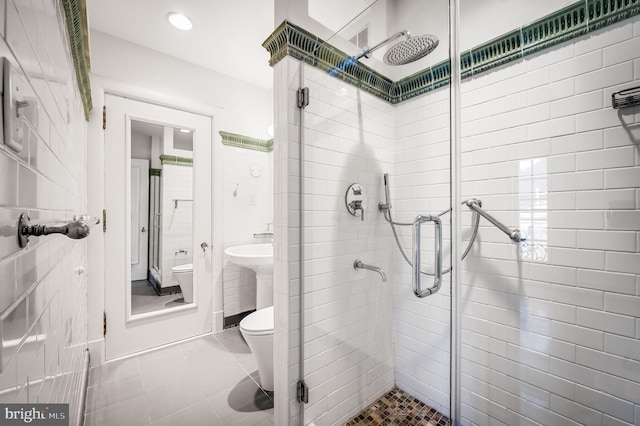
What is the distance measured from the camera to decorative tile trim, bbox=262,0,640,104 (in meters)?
1.09

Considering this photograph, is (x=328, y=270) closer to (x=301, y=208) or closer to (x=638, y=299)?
(x=301, y=208)

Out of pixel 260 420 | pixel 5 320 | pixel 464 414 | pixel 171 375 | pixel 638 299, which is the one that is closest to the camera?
pixel 5 320

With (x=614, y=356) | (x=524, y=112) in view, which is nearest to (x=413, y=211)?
(x=524, y=112)

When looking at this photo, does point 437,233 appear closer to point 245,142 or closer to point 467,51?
point 467,51

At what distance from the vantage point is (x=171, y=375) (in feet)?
6.22

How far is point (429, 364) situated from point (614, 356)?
747 millimetres

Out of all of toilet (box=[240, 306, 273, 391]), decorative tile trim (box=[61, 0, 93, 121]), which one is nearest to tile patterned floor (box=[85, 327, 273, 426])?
toilet (box=[240, 306, 273, 391])

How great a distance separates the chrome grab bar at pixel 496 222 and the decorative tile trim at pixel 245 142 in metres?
2.14

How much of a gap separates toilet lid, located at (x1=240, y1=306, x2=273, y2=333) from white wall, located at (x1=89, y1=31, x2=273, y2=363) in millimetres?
967

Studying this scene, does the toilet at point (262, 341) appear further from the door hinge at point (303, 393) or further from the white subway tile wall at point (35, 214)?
the white subway tile wall at point (35, 214)

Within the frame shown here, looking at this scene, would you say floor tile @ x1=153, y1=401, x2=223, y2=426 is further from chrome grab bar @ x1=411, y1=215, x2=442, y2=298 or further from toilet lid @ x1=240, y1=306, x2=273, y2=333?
chrome grab bar @ x1=411, y1=215, x2=442, y2=298

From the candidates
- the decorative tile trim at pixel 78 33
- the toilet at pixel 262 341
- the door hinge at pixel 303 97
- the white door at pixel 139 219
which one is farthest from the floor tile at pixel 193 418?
the decorative tile trim at pixel 78 33

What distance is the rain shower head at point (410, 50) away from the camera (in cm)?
130

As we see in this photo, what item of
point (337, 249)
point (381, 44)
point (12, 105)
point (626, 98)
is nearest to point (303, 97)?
point (381, 44)
